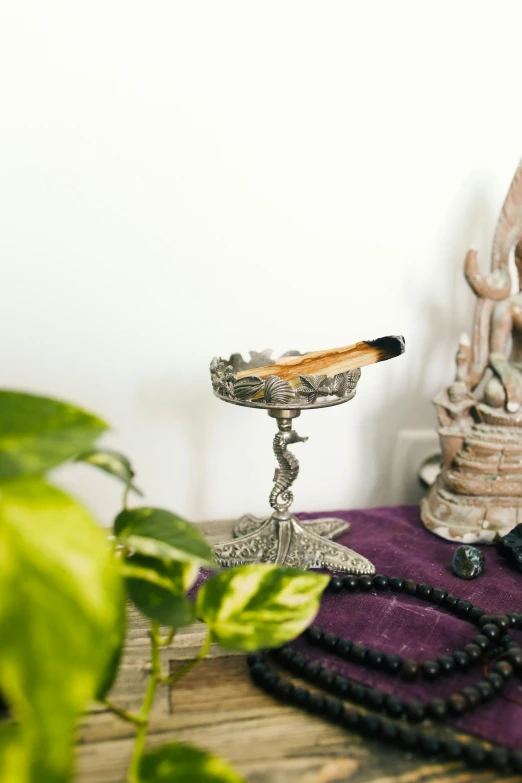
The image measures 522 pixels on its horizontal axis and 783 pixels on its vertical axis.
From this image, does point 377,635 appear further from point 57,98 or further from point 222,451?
point 57,98

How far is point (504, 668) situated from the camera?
63cm

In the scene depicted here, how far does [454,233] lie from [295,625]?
762 millimetres

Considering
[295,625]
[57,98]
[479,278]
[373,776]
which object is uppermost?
[57,98]

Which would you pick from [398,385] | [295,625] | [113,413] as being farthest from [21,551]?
[398,385]

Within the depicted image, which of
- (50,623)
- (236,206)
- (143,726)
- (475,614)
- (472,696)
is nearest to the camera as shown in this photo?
(50,623)

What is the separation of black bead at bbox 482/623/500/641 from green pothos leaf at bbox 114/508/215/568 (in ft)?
1.15

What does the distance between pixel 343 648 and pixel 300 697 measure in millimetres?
83

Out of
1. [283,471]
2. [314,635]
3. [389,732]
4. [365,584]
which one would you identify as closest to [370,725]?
[389,732]

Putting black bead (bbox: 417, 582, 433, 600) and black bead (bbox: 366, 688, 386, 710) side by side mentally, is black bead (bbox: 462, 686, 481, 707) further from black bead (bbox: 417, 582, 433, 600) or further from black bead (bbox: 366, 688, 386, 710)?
black bead (bbox: 417, 582, 433, 600)

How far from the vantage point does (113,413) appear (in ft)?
3.34

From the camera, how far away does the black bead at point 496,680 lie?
611 millimetres

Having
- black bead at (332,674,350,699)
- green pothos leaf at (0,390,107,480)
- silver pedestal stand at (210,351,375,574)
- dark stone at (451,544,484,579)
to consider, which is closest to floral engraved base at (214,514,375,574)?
silver pedestal stand at (210,351,375,574)

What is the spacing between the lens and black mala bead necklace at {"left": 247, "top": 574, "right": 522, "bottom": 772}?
546mm

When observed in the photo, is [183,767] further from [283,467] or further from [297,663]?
[283,467]
